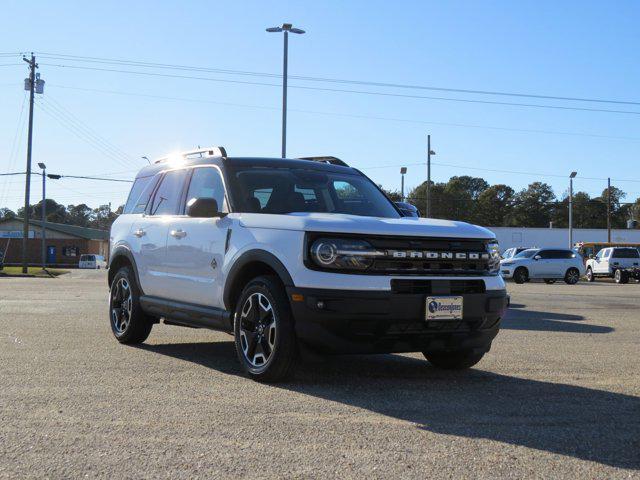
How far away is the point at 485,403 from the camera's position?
17.0ft

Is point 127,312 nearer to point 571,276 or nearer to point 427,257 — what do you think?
point 427,257

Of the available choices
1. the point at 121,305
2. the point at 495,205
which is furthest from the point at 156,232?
the point at 495,205

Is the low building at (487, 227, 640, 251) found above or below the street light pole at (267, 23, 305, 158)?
below

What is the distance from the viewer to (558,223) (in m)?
115

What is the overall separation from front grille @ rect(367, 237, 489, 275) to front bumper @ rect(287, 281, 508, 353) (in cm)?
17

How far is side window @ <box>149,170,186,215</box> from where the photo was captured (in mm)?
7602

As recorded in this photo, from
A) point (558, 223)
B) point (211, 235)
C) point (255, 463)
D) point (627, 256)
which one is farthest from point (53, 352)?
point (558, 223)

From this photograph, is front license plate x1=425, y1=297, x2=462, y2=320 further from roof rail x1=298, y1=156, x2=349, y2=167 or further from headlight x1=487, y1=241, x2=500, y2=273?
roof rail x1=298, y1=156, x2=349, y2=167

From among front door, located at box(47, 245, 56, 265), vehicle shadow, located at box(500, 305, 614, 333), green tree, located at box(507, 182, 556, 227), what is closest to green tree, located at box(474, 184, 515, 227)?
green tree, located at box(507, 182, 556, 227)

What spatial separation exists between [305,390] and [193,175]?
2.80 m

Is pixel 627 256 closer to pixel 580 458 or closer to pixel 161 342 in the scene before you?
pixel 161 342

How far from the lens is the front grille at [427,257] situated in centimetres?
548

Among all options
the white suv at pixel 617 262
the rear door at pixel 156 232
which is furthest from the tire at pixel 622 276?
the rear door at pixel 156 232

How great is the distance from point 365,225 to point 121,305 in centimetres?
386
